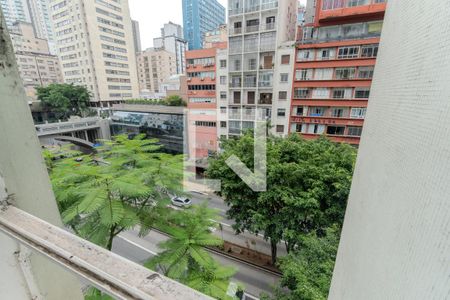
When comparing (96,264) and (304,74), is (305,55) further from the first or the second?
(96,264)

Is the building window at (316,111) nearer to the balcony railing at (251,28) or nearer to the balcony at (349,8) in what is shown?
the balcony at (349,8)

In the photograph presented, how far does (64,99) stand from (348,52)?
18.2 m

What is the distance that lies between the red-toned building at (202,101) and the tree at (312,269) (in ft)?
25.9

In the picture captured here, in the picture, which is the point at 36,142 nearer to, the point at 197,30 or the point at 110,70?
the point at 110,70

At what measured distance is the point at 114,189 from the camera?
1.67 metres

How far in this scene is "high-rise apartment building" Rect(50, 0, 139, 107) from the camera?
17125 mm

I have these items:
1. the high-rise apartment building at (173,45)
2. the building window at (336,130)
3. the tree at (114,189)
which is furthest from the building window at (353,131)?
the high-rise apartment building at (173,45)

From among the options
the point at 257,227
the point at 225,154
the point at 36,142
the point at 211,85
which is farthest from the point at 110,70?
the point at 36,142

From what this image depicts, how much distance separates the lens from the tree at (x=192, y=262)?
70.2 inches

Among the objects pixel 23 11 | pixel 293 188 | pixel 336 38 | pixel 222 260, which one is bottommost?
pixel 222 260

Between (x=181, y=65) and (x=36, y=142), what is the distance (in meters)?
36.0

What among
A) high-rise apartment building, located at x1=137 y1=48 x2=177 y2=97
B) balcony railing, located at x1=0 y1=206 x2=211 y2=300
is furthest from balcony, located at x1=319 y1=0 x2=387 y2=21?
high-rise apartment building, located at x1=137 y1=48 x2=177 y2=97

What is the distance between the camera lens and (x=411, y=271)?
0.39 meters

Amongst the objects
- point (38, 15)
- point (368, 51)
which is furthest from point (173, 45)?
point (368, 51)
